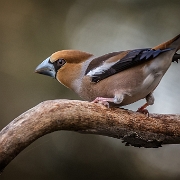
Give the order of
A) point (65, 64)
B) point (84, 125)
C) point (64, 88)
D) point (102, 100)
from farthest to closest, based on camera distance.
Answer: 1. point (64, 88)
2. point (65, 64)
3. point (102, 100)
4. point (84, 125)

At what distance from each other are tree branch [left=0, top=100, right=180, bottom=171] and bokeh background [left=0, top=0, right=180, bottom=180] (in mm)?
950

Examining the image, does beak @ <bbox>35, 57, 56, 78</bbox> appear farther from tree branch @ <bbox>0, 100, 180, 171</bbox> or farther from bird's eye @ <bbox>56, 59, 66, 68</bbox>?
tree branch @ <bbox>0, 100, 180, 171</bbox>

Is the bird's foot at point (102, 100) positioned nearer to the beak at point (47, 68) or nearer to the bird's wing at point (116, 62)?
the bird's wing at point (116, 62)

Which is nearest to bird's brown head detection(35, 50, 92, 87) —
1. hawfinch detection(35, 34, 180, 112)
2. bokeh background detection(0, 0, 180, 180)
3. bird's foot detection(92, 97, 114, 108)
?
hawfinch detection(35, 34, 180, 112)

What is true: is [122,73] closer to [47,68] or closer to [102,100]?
[102,100]

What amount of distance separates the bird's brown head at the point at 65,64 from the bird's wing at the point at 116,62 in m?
0.07

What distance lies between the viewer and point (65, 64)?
5.20ft

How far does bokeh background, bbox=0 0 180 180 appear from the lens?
245 cm

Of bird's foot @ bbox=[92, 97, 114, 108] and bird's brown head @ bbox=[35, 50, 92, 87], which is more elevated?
bird's brown head @ bbox=[35, 50, 92, 87]

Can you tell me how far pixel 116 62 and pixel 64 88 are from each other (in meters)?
1.06

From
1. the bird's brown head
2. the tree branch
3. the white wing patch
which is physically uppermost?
the bird's brown head

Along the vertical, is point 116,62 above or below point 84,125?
above

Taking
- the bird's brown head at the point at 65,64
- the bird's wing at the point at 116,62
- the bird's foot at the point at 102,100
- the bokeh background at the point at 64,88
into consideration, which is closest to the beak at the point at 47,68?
the bird's brown head at the point at 65,64

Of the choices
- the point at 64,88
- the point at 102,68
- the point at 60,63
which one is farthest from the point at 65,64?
the point at 64,88
